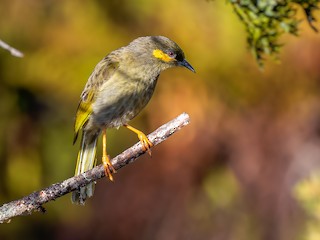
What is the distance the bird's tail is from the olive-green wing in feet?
0.81

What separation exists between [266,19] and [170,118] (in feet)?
16.5

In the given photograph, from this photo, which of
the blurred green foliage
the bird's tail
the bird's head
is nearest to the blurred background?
the bird's tail

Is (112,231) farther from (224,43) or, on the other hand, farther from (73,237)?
(224,43)

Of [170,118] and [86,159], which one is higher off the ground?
[86,159]

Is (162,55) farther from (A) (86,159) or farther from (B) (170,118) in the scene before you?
(B) (170,118)

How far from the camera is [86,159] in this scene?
592cm

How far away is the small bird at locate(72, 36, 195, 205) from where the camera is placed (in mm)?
5508

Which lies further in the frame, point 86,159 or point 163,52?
point 86,159

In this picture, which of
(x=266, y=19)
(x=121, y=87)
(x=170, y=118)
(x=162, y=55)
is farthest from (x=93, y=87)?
(x=170, y=118)

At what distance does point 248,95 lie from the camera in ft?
32.0

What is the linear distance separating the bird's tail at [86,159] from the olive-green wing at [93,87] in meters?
0.25

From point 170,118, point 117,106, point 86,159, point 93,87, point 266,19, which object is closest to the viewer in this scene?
point 266,19

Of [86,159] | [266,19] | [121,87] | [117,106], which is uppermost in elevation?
[266,19]

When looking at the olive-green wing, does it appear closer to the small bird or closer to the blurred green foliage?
the small bird
